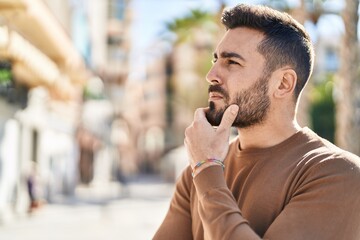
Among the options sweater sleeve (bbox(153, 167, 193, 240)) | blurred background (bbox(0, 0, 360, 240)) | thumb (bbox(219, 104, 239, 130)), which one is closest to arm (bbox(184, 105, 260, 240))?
thumb (bbox(219, 104, 239, 130))

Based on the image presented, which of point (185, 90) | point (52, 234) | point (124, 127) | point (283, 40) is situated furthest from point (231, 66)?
point (185, 90)

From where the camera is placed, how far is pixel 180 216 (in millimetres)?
2064

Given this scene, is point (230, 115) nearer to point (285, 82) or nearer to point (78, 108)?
point (285, 82)

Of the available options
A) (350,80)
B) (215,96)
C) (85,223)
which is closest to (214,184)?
(215,96)

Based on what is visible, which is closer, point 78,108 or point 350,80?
point 350,80

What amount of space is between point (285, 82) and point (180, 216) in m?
0.53

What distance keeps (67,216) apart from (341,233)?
19.2 metres

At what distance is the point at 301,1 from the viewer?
53.4ft

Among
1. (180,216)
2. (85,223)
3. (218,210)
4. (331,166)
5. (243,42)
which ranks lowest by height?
(85,223)

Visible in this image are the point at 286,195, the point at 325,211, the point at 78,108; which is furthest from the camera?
the point at 78,108

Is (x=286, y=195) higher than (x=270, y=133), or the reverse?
(x=270, y=133)

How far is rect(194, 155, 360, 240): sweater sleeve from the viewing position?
1.63 metres

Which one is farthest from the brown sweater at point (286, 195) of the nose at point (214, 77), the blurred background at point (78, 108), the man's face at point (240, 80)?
the blurred background at point (78, 108)

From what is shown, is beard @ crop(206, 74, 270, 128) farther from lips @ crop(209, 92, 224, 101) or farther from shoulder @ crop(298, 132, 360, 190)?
shoulder @ crop(298, 132, 360, 190)
